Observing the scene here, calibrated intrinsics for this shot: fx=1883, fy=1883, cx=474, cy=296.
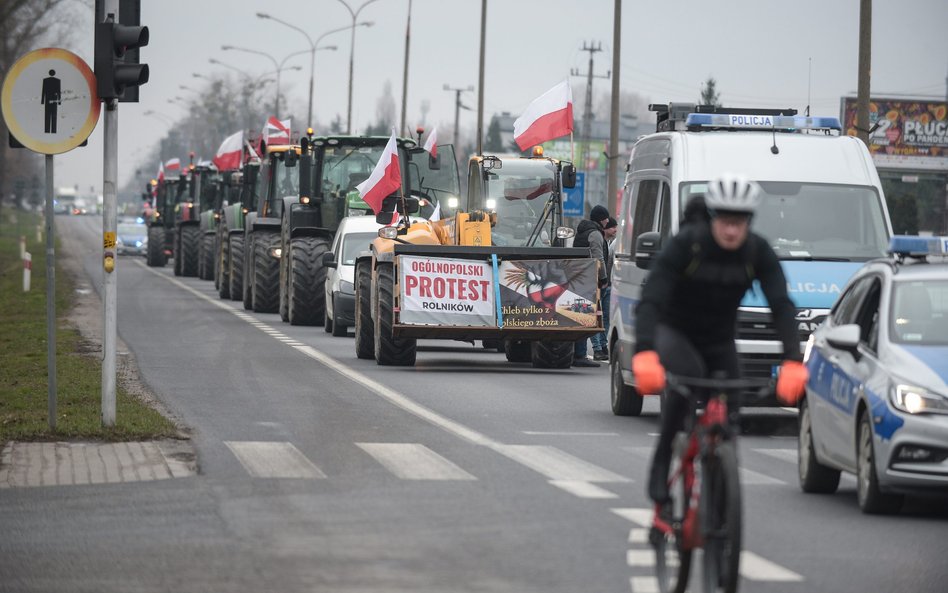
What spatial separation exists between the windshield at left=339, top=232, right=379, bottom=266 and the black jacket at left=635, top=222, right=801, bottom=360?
21366 millimetres

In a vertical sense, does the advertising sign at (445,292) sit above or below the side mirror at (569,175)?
below

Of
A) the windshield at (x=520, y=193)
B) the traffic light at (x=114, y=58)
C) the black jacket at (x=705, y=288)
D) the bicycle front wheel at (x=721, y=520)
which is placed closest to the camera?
the bicycle front wheel at (x=721, y=520)

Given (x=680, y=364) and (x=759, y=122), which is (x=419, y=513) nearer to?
(x=680, y=364)

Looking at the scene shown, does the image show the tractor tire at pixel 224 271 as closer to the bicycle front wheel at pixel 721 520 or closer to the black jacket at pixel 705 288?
the black jacket at pixel 705 288

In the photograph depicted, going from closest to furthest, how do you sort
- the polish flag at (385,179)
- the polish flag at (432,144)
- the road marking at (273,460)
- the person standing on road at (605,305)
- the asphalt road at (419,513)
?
the asphalt road at (419,513) → the road marking at (273,460) → the person standing on road at (605,305) → the polish flag at (385,179) → the polish flag at (432,144)

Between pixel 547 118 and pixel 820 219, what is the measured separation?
10776 mm

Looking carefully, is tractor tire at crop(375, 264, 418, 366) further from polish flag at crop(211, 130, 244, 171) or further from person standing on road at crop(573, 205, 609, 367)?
polish flag at crop(211, 130, 244, 171)

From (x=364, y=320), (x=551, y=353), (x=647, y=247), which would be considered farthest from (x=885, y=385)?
(x=364, y=320)

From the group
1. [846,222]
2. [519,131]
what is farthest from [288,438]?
[519,131]

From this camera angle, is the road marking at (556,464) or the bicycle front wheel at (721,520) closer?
the bicycle front wheel at (721,520)

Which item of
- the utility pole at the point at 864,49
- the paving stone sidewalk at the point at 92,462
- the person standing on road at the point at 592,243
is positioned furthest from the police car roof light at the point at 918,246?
the utility pole at the point at 864,49

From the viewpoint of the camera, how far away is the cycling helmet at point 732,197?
7609mm

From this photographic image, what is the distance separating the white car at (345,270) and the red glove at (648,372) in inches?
815

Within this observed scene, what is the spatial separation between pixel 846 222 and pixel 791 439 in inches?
94.6
